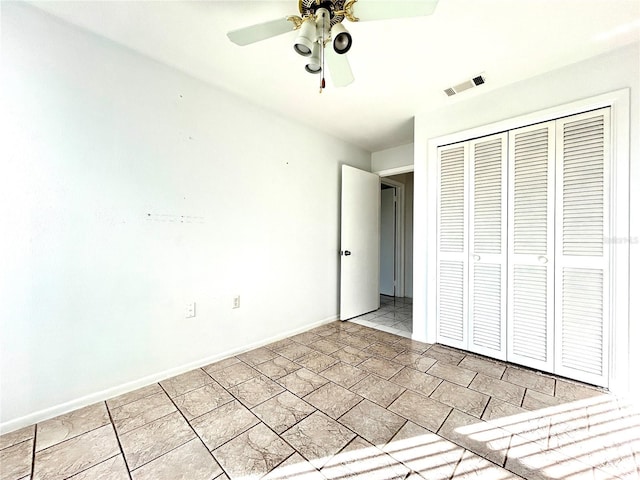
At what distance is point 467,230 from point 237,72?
242cm

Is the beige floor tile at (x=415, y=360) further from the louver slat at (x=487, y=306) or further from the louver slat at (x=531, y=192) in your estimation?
the louver slat at (x=531, y=192)

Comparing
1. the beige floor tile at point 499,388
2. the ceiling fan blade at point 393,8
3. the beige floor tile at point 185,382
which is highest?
the ceiling fan blade at point 393,8

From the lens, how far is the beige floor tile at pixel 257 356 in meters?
2.41

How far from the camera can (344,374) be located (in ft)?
7.15

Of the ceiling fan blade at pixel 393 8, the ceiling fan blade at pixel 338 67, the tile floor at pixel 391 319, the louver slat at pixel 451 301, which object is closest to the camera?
the ceiling fan blade at pixel 393 8

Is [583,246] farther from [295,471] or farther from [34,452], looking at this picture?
[34,452]

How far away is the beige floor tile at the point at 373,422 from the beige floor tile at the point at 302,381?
37 cm

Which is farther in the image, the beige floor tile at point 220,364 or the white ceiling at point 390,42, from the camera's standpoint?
the beige floor tile at point 220,364

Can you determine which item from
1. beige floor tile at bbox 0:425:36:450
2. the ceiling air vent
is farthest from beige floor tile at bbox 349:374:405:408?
the ceiling air vent

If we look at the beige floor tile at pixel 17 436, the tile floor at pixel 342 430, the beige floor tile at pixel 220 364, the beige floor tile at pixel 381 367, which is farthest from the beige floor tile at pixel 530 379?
the beige floor tile at pixel 17 436

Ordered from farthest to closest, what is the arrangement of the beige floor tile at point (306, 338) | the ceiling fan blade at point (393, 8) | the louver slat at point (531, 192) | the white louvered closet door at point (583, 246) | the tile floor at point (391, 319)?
the tile floor at point (391, 319) → the beige floor tile at point (306, 338) → the louver slat at point (531, 192) → the white louvered closet door at point (583, 246) → the ceiling fan blade at point (393, 8)

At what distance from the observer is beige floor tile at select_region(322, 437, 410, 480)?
1248 mm

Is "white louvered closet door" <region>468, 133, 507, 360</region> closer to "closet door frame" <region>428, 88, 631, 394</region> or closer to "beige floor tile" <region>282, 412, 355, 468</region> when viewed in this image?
"closet door frame" <region>428, 88, 631, 394</region>

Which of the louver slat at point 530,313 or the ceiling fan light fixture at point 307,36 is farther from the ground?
the ceiling fan light fixture at point 307,36
